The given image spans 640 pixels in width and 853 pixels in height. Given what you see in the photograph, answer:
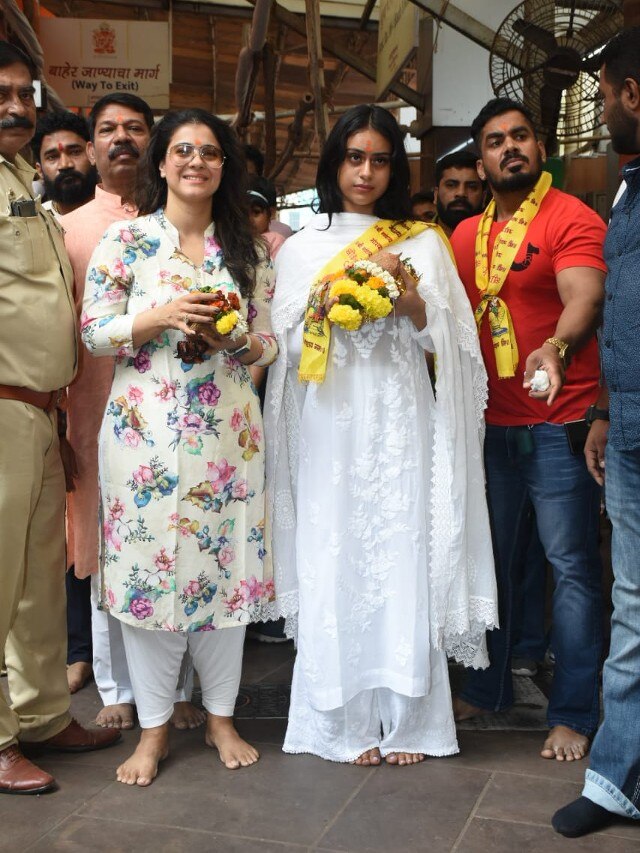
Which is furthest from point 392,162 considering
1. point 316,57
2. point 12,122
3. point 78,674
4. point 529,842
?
point 316,57

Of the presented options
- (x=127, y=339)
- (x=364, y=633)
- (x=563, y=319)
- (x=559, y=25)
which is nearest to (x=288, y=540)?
(x=364, y=633)

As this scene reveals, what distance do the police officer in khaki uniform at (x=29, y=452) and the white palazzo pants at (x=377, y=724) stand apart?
0.75 m

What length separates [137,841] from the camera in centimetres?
270

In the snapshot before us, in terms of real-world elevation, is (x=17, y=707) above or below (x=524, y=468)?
below

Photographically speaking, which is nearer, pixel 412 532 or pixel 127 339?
pixel 127 339

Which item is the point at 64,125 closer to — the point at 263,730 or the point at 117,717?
the point at 117,717

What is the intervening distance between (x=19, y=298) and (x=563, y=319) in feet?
5.44

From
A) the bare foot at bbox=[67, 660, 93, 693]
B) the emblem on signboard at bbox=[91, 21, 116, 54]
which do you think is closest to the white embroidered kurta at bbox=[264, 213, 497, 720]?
the bare foot at bbox=[67, 660, 93, 693]

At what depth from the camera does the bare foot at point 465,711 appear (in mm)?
3580

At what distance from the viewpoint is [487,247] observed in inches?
135

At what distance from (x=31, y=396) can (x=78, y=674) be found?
1.50 meters

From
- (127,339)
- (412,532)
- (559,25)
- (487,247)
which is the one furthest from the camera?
(559,25)

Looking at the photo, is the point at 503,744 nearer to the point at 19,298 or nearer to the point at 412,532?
the point at 412,532

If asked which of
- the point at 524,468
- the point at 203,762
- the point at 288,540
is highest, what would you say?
the point at 524,468
